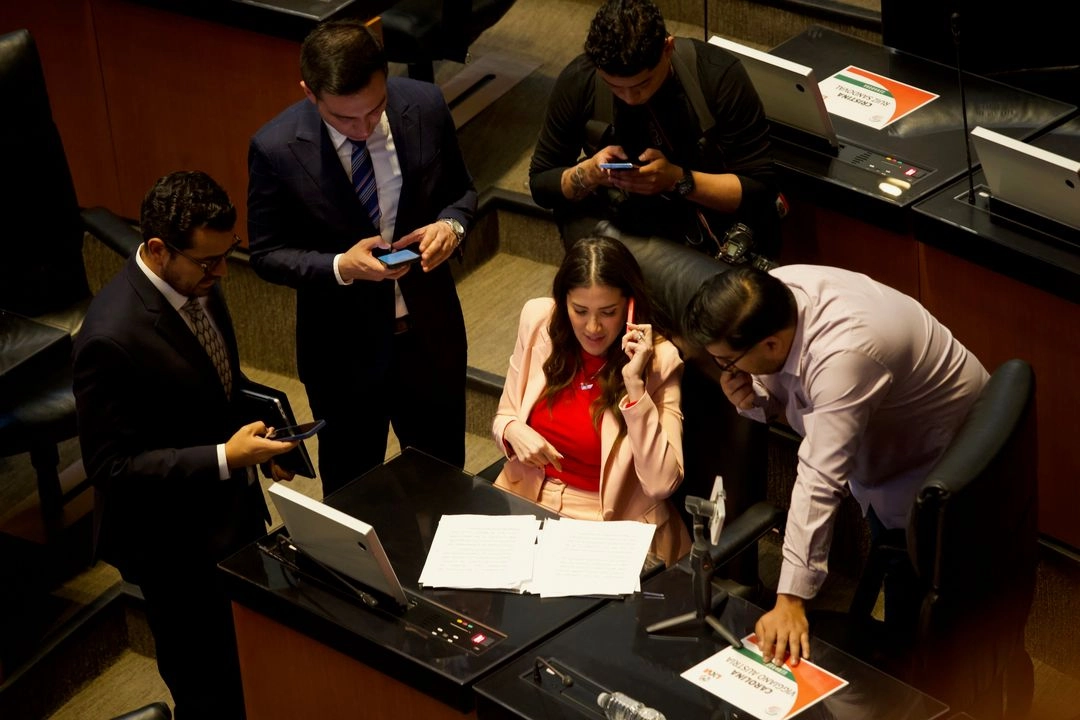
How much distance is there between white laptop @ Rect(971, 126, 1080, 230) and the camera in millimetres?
3320

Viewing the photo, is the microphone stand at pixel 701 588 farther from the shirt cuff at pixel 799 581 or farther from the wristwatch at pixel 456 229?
the wristwatch at pixel 456 229

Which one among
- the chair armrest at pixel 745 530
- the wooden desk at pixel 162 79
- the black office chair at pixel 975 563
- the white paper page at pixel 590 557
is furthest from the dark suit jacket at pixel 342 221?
the black office chair at pixel 975 563

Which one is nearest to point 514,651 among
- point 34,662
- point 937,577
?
point 937,577

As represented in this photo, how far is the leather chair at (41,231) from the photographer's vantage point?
418 centimetres

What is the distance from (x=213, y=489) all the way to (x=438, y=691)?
2.61ft

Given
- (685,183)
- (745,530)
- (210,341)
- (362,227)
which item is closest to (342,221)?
(362,227)

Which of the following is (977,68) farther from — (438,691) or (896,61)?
(438,691)

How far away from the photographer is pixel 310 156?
3.33 m

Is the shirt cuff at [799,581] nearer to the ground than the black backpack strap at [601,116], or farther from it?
nearer to the ground

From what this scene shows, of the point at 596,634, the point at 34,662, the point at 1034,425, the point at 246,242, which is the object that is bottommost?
the point at 34,662

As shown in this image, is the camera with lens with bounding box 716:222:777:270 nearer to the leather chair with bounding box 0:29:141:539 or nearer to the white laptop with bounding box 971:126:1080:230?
the white laptop with bounding box 971:126:1080:230

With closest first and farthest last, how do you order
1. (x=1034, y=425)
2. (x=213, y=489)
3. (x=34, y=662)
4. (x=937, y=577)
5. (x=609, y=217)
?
(x=937, y=577), (x=1034, y=425), (x=213, y=489), (x=609, y=217), (x=34, y=662)

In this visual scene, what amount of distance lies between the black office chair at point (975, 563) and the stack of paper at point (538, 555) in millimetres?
438

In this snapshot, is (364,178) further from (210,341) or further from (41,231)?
(41,231)
